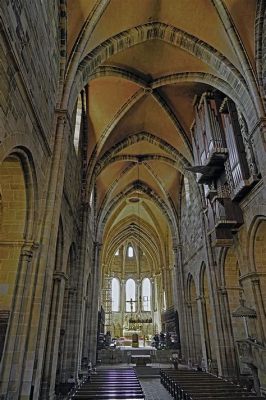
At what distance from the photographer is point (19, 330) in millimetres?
6863

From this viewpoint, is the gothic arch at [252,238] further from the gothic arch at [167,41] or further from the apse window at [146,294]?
the apse window at [146,294]

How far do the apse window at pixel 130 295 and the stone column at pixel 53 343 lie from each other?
91.1 ft

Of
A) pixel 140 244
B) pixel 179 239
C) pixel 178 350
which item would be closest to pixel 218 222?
pixel 179 239

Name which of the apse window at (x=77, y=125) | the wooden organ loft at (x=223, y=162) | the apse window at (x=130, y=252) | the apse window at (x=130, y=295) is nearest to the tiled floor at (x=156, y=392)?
the wooden organ loft at (x=223, y=162)

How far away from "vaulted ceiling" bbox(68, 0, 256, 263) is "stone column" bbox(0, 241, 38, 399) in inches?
282

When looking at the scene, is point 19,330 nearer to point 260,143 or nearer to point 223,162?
point 260,143

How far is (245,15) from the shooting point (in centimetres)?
1153

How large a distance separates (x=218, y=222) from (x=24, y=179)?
8.02 meters

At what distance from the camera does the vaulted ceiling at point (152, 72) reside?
38.1ft

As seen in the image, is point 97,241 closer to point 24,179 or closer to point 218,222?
point 218,222

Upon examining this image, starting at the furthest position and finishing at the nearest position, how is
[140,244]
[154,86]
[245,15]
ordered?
[140,244], [154,86], [245,15]

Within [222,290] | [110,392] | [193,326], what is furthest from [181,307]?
[110,392]

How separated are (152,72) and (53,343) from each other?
42.9ft

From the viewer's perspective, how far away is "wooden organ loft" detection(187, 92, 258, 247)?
38.6 ft
